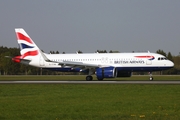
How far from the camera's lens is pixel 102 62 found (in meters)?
48.6

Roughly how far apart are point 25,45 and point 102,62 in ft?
39.3

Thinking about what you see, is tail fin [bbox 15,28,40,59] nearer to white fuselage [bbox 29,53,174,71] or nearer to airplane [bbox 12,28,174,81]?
airplane [bbox 12,28,174,81]

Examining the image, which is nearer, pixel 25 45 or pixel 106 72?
pixel 106 72

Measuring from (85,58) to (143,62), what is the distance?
8250 millimetres

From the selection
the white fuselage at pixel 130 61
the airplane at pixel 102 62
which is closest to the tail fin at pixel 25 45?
the airplane at pixel 102 62

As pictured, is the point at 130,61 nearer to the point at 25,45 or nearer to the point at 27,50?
the point at 27,50

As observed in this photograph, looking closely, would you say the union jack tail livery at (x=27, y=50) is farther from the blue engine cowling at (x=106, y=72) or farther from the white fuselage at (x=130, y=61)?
the blue engine cowling at (x=106, y=72)

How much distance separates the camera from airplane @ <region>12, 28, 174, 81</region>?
154 ft

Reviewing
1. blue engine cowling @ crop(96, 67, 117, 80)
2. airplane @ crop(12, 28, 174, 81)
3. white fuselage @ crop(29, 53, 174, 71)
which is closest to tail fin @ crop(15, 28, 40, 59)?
airplane @ crop(12, 28, 174, 81)

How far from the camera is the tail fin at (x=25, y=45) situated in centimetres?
5244

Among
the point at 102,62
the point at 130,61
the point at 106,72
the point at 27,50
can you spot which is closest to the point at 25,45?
the point at 27,50
